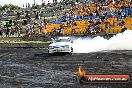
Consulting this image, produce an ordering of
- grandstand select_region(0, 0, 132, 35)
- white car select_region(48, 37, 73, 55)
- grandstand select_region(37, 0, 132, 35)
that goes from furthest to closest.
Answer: grandstand select_region(0, 0, 132, 35) < grandstand select_region(37, 0, 132, 35) < white car select_region(48, 37, 73, 55)

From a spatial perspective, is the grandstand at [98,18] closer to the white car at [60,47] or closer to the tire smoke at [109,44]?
the tire smoke at [109,44]

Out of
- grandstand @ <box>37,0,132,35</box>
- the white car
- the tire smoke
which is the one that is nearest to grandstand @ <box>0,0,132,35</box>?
grandstand @ <box>37,0,132,35</box>

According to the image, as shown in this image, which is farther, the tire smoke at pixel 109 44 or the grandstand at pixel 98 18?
the grandstand at pixel 98 18

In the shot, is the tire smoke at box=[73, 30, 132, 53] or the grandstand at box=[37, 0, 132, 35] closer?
the tire smoke at box=[73, 30, 132, 53]

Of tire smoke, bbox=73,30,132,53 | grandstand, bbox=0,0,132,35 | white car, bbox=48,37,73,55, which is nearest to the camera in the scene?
white car, bbox=48,37,73,55

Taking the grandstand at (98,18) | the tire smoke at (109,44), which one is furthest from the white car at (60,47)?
the grandstand at (98,18)

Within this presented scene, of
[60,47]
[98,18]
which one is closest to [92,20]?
[98,18]

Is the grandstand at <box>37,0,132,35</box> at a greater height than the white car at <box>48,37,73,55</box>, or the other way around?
the grandstand at <box>37,0,132,35</box>

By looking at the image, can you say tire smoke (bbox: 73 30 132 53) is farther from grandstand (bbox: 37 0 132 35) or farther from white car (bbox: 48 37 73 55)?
white car (bbox: 48 37 73 55)

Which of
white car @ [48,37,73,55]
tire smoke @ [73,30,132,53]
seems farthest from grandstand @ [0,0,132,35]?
white car @ [48,37,73,55]

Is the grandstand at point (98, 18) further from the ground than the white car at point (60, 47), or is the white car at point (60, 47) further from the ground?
the grandstand at point (98, 18)

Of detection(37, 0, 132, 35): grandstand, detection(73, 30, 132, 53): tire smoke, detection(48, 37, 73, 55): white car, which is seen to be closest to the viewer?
detection(48, 37, 73, 55): white car

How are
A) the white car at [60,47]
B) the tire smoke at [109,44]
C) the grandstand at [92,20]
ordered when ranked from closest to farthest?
the white car at [60,47] < the tire smoke at [109,44] < the grandstand at [92,20]

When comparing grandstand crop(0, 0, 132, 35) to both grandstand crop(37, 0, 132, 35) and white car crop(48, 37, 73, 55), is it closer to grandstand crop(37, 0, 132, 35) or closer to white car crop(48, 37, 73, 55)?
grandstand crop(37, 0, 132, 35)
